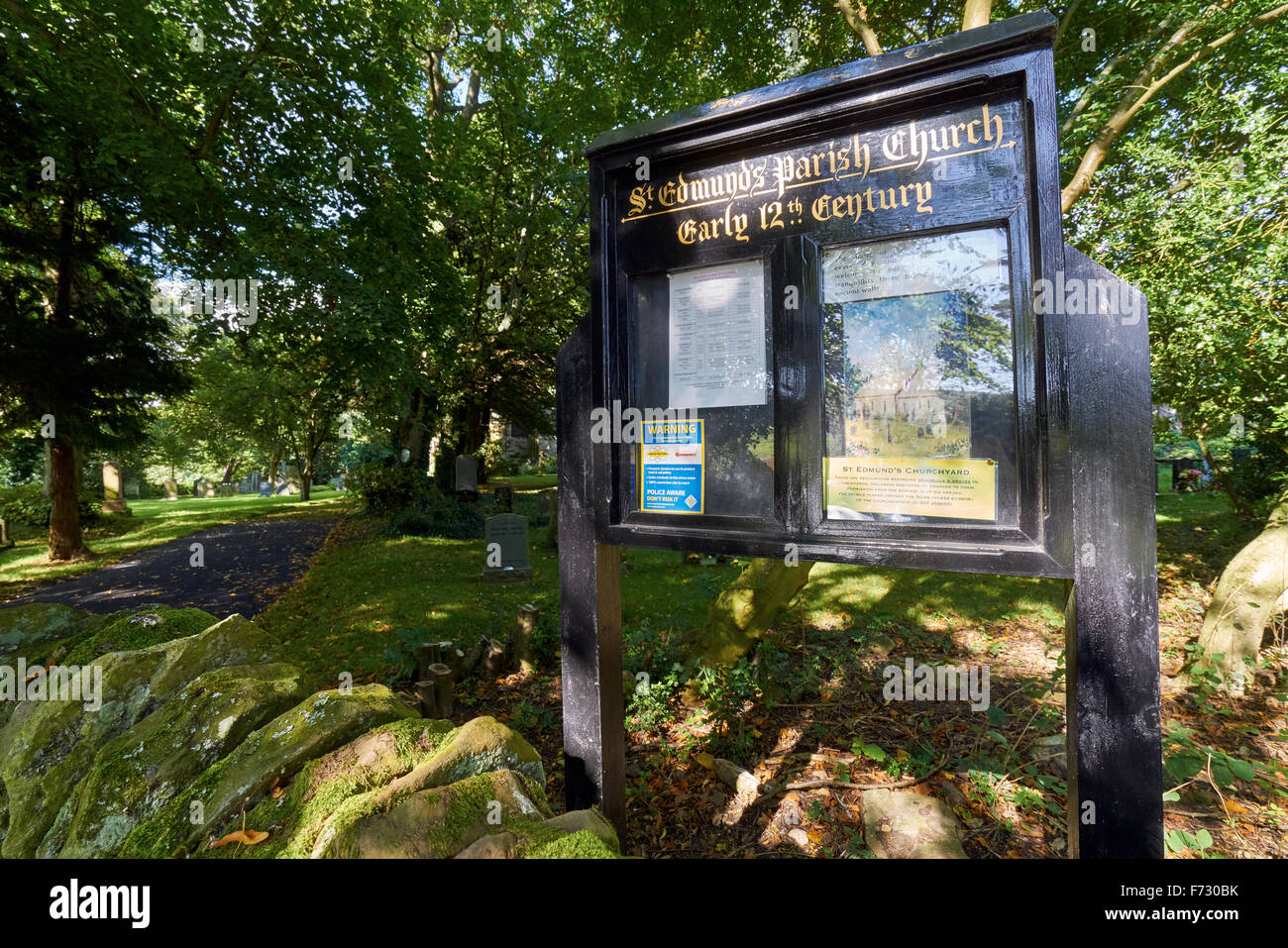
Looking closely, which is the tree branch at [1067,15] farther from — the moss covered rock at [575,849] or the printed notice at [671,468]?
the moss covered rock at [575,849]

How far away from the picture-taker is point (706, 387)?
2.43m

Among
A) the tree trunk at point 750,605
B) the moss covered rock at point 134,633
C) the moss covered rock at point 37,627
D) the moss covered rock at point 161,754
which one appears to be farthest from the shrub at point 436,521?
the moss covered rock at point 161,754

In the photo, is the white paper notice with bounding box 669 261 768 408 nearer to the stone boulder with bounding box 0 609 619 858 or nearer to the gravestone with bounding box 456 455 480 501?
the stone boulder with bounding box 0 609 619 858

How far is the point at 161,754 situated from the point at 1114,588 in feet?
12.0

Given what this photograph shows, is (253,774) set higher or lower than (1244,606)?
higher

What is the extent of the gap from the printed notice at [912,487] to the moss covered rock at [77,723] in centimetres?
337

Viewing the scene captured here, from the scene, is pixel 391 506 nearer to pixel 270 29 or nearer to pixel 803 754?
pixel 270 29

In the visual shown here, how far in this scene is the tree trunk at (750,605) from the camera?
5191 millimetres

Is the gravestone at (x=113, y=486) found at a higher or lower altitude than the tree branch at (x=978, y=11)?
lower

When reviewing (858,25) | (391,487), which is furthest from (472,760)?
(391,487)

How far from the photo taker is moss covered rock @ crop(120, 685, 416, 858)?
6.10 feet

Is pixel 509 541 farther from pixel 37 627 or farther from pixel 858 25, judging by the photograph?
pixel 858 25

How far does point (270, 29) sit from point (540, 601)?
8.11m

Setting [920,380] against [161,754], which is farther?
[161,754]
